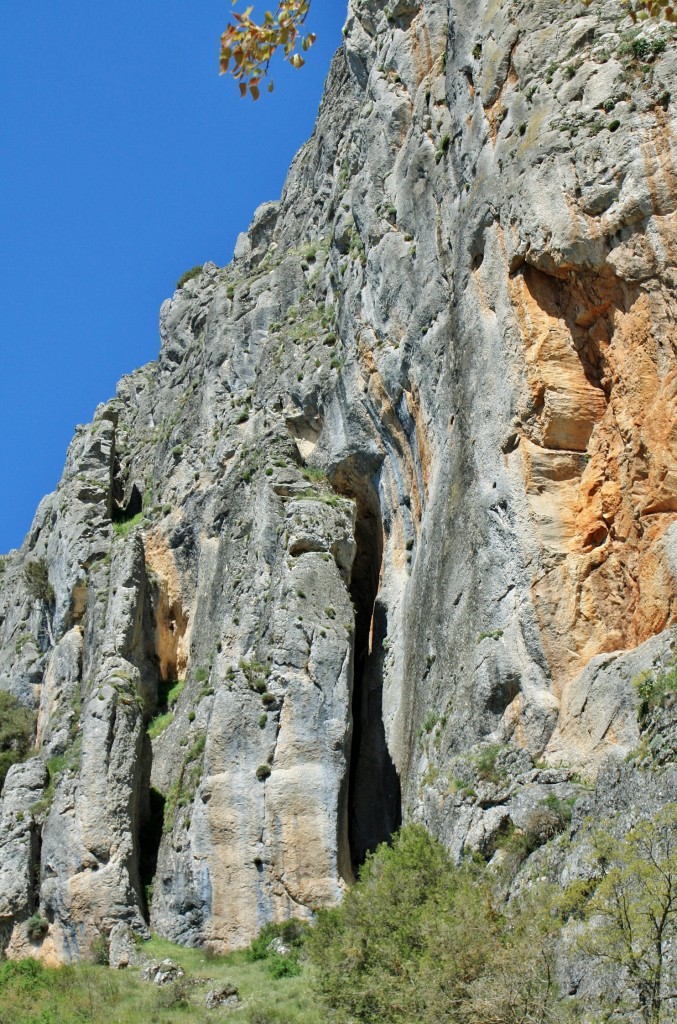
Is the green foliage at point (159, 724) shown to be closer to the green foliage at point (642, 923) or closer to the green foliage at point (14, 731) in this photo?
the green foliage at point (14, 731)

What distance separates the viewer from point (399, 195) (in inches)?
1133

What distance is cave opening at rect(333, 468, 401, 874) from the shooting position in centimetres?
2533

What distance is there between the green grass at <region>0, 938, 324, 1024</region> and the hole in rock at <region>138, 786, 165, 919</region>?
230 cm

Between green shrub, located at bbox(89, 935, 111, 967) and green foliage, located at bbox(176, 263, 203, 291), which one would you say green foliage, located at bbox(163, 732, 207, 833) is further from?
green foliage, located at bbox(176, 263, 203, 291)

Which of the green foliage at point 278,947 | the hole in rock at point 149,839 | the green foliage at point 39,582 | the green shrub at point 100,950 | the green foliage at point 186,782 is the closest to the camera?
the green foliage at point 278,947

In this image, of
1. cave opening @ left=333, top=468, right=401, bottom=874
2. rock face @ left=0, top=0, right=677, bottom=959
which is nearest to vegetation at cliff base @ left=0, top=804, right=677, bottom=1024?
rock face @ left=0, top=0, right=677, bottom=959

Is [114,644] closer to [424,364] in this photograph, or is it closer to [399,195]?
[424,364]

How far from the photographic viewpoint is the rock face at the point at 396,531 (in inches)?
755

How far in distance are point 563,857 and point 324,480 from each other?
1695cm

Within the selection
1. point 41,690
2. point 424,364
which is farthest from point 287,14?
point 41,690

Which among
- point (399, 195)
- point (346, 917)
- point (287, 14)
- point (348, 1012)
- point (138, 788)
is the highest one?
point (399, 195)

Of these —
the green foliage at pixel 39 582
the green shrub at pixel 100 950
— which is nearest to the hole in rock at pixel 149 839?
the green shrub at pixel 100 950

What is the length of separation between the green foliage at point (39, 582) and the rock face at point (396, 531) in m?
1.20

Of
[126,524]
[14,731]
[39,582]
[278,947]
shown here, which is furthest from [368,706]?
[39,582]
